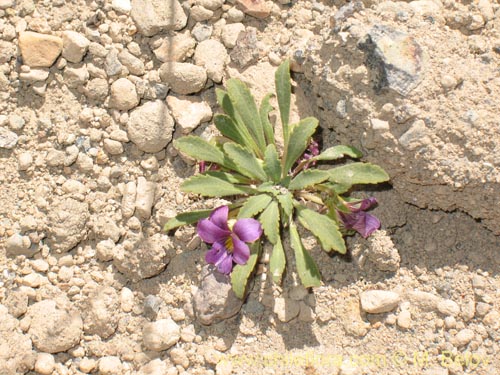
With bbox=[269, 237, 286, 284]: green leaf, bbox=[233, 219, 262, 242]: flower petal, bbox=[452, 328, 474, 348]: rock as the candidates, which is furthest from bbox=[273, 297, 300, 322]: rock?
bbox=[452, 328, 474, 348]: rock

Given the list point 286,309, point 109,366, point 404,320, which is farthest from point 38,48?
point 404,320

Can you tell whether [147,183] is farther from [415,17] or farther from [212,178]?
[415,17]

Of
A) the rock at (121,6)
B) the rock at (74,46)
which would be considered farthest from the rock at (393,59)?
the rock at (74,46)

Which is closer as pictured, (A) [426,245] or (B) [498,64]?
(B) [498,64]

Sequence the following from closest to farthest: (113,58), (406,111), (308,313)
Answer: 1. (406,111)
2. (308,313)
3. (113,58)

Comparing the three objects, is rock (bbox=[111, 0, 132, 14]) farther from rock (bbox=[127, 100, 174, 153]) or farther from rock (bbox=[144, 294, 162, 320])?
rock (bbox=[144, 294, 162, 320])

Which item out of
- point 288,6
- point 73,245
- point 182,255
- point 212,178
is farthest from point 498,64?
point 73,245
